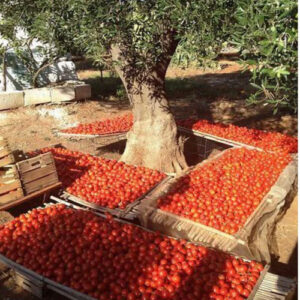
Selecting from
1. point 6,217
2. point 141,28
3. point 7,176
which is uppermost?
point 141,28

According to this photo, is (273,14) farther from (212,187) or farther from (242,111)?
(242,111)

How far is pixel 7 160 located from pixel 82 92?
11.0 m

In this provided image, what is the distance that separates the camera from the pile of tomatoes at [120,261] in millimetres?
4520

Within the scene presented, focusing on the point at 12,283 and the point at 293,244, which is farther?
the point at 293,244

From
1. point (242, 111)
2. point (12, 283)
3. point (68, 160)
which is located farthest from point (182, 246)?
point (242, 111)

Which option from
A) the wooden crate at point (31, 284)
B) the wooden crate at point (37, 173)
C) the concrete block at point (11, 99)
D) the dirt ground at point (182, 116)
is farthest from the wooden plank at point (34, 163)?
the concrete block at point (11, 99)

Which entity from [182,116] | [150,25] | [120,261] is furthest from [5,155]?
[182,116]

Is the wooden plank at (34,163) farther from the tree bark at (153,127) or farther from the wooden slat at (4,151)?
the tree bark at (153,127)

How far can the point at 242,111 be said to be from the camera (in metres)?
15.1

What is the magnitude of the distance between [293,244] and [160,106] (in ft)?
13.4

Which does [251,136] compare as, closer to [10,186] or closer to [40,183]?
[40,183]

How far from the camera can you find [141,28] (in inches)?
219

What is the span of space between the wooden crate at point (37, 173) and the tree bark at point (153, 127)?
7.40ft

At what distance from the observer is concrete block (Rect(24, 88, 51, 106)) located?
51.0 ft
